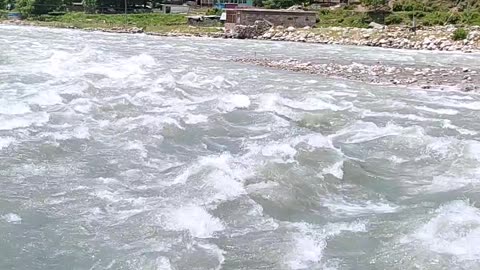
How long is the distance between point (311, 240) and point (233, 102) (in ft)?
31.7

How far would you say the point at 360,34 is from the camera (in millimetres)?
46562

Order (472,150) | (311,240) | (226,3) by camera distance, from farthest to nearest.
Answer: (226,3) → (472,150) → (311,240)

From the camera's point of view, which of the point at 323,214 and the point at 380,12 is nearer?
the point at 323,214

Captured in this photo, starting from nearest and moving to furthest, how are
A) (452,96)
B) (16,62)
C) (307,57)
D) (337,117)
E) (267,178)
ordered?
(267,178), (337,117), (452,96), (16,62), (307,57)

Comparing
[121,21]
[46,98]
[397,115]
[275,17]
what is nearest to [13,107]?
[46,98]

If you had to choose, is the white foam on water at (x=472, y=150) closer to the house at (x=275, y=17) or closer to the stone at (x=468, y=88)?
the stone at (x=468, y=88)

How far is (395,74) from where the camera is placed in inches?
1016

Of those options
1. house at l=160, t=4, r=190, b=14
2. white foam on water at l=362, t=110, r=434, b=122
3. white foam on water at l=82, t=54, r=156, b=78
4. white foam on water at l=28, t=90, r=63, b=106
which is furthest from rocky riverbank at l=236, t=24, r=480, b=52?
house at l=160, t=4, r=190, b=14

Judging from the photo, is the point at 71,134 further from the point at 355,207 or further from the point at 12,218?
the point at 355,207

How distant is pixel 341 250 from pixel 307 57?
90.0 ft

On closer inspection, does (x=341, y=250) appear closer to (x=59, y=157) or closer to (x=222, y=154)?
(x=222, y=154)

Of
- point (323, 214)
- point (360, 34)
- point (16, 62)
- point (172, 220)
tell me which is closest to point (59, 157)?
point (172, 220)

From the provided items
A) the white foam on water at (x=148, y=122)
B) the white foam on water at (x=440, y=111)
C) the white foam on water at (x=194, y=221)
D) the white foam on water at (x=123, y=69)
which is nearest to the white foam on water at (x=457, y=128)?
the white foam on water at (x=440, y=111)

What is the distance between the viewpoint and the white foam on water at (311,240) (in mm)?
6871
